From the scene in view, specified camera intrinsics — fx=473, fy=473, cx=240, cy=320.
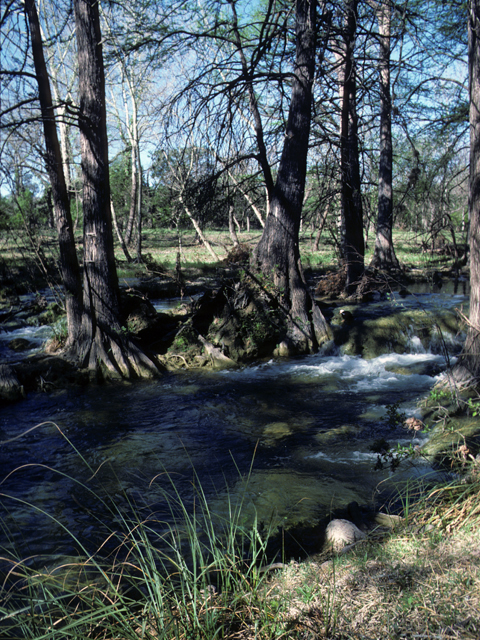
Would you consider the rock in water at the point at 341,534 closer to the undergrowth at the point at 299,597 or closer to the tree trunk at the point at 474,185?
the undergrowth at the point at 299,597

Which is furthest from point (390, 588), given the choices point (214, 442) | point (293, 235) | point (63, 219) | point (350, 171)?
point (350, 171)

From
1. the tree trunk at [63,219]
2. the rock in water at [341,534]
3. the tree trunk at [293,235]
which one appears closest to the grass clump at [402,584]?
the rock in water at [341,534]

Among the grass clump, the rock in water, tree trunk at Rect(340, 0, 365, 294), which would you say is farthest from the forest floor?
tree trunk at Rect(340, 0, 365, 294)

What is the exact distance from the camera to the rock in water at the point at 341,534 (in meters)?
3.43

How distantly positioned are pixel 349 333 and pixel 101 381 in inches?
204

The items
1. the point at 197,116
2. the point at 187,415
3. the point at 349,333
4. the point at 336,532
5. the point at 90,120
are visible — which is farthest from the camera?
the point at 349,333

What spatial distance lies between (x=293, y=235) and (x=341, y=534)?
7637 millimetres

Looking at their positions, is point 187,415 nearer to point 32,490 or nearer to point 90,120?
point 32,490

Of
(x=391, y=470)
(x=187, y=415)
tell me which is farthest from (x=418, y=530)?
(x=187, y=415)

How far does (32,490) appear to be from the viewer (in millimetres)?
4988

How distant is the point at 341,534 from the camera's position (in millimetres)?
3525

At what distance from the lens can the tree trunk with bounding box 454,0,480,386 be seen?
5219mm

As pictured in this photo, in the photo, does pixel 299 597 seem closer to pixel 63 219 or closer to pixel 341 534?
pixel 341 534

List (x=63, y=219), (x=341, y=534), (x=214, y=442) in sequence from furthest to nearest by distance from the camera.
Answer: (x=63, y=219) < (x=214, y=442) < (x=341, y=534)
